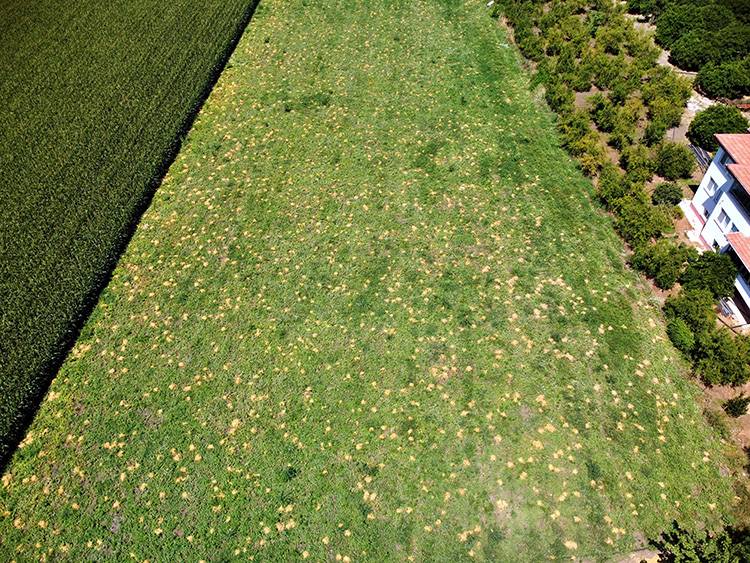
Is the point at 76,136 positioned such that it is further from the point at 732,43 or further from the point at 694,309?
the point at 732,43

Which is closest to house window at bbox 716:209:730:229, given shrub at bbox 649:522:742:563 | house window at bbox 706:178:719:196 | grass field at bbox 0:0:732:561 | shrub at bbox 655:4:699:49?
house window at bbox 706:178:719:196

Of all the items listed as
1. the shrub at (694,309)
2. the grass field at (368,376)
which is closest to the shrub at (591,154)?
the grass field at (368,376)

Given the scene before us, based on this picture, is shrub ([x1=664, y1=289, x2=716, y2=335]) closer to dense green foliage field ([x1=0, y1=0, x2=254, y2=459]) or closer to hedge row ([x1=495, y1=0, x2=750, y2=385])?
hedge row ([x1=495, y1=0, x2=750, y2=385])

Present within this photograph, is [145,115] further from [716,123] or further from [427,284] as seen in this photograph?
[716,123]

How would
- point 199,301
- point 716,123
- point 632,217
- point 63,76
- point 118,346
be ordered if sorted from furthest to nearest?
1. point 63,76
2. point 716,123
3. point 632,217
4. point 199,301
5. point 118,346

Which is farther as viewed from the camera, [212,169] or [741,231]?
[212,169]

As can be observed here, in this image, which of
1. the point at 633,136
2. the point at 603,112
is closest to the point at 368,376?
the point at 633,136

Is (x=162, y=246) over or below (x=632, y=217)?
below

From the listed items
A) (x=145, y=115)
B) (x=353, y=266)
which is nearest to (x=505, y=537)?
(x=353, y=266)
